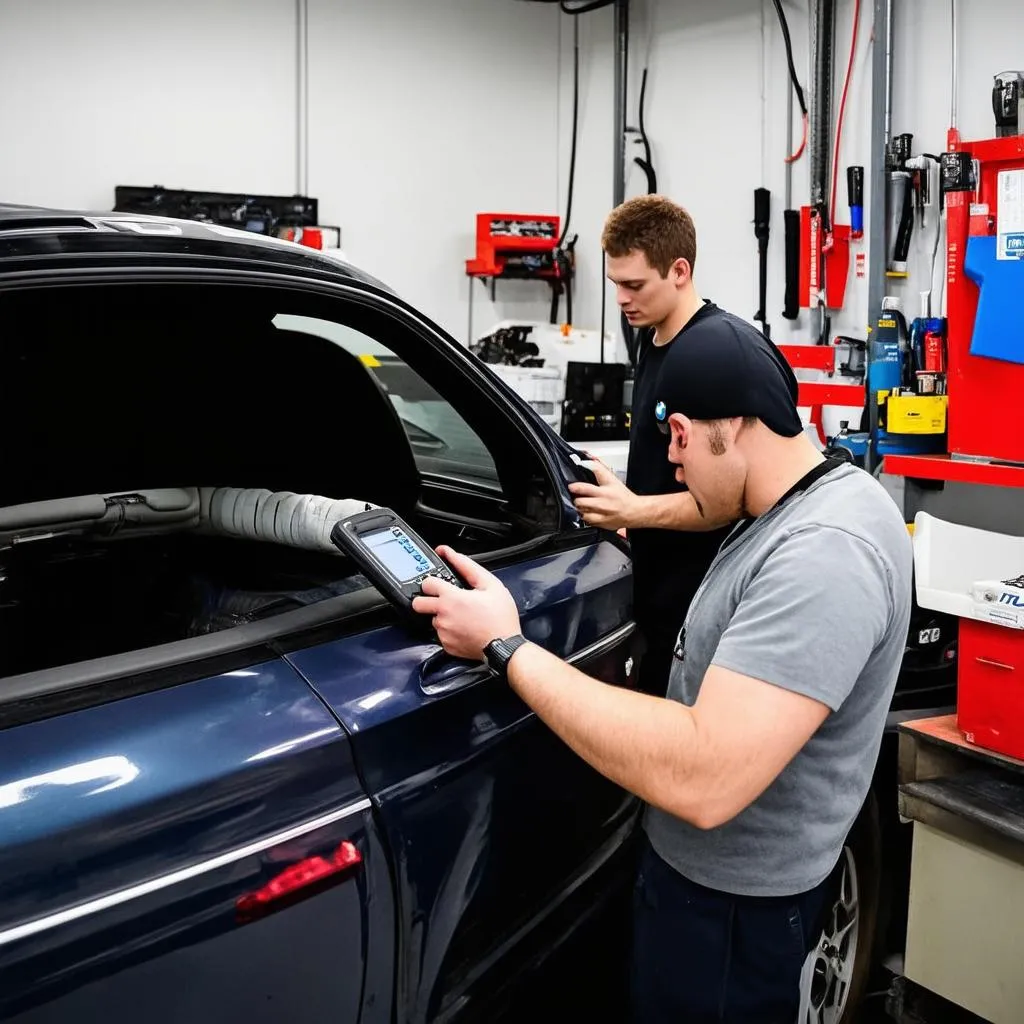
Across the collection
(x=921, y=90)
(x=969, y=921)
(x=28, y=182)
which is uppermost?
(x=921, y=90)

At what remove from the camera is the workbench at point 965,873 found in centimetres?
206

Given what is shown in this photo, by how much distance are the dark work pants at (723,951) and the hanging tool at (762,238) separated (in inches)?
155

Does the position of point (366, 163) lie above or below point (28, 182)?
above

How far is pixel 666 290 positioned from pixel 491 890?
156 cm

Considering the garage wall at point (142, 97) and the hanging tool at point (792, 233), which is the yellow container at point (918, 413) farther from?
the garage wall at point (142, 97)

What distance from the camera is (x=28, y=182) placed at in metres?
4.64

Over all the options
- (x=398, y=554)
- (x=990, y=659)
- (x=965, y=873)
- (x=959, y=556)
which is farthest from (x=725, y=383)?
(x=959, y=556)

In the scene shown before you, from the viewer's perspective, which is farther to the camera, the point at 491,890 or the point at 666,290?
the point at 666,290

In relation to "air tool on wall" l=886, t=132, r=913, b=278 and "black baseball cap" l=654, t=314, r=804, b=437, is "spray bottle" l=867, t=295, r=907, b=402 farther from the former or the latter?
"black baseball cap" l=654, t=314, r=804, b=437

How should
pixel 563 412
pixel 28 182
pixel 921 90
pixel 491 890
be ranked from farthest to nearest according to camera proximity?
pixel 563 412 → pixel 28 182 → pixel 921 90 → pixel 491 890

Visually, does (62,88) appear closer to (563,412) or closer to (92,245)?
(563,412)

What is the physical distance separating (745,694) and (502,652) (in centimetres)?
30

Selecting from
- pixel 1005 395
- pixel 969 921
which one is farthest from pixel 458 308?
pixel 969 921

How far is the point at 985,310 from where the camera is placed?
3.17m
